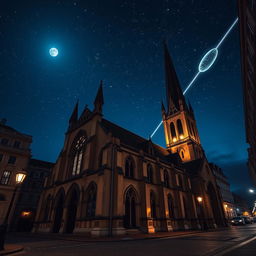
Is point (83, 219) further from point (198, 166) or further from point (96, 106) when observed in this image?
point (198, 166)

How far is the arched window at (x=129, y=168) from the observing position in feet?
69.4

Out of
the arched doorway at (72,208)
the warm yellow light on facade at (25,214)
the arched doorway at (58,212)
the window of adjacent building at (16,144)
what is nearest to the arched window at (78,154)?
the arched doorway at (72,208)

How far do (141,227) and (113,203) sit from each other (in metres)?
4.78

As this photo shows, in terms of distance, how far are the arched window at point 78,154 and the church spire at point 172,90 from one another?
3098 cm

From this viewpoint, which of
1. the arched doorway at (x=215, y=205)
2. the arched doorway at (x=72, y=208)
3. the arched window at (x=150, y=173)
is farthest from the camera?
the arched doorway at (x=215, y=205)

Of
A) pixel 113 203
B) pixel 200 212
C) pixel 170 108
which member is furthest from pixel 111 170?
pixel 170 108

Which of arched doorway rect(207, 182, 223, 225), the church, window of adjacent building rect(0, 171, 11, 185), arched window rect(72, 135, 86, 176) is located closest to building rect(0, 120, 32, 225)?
window of adjacent building rect(0, 171, 11, 185)

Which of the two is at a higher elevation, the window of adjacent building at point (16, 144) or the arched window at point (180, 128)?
the arched window at point (180, 128)

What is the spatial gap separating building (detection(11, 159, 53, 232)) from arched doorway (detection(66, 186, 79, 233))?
1815 centimetres

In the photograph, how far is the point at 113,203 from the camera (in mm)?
17078

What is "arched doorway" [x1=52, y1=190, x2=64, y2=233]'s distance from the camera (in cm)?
2231

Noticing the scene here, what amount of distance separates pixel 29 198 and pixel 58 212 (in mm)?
19827

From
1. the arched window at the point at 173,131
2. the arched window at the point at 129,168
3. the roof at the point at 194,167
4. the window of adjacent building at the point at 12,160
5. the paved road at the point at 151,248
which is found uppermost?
the arched window at the point at 173,131

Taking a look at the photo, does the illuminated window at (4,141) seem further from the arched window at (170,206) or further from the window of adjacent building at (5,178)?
the arched window at (170,206)
